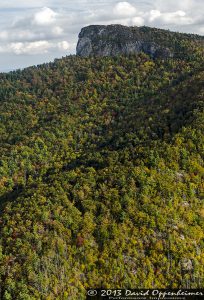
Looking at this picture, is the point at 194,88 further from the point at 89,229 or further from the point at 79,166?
the point at 89,229

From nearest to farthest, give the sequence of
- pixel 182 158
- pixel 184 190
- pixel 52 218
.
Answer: pixel 52 218
pixel 184 190
pixel 182 158

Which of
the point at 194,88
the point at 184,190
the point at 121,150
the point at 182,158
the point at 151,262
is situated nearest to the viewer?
the point at 151,262

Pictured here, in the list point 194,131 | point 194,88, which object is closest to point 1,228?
point 194,131

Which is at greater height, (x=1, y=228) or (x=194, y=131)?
(x=194, y=131)

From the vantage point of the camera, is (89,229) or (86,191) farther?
(86,191)

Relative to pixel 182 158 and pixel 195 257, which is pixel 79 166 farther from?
pixel 195 257

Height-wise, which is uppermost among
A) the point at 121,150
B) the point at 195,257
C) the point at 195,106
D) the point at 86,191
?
the point at 195,106

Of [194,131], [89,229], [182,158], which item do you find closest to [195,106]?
[194,131]

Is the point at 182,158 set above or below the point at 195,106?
below

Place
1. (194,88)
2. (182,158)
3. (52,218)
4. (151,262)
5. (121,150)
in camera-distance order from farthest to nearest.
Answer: (194,88) < (121,150) < (182,158) < (52,218) < (151,262)
